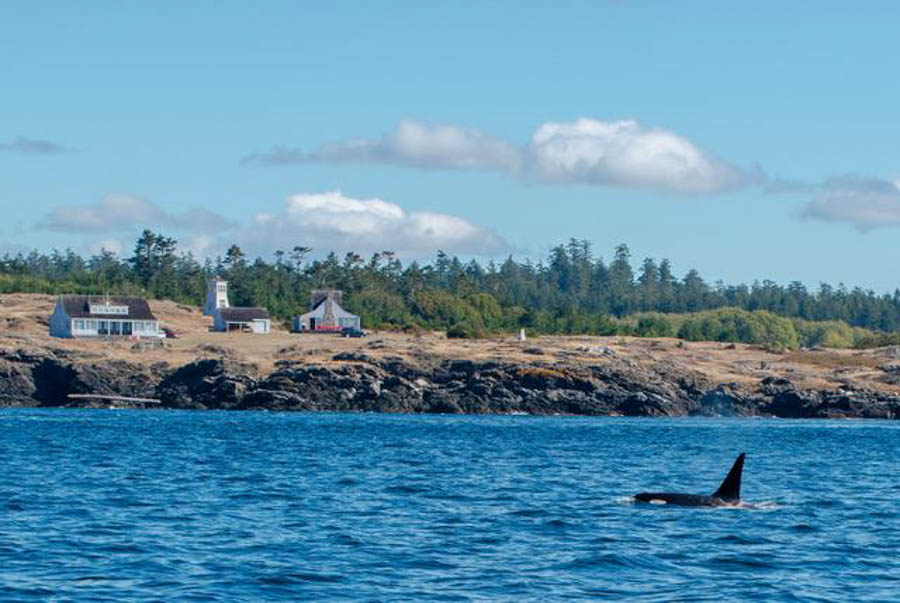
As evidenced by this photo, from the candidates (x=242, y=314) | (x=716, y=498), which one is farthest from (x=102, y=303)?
(x=716, y=498)

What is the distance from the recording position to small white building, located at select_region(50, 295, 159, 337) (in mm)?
173875

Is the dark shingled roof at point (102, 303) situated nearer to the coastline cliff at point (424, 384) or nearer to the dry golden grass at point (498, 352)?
the dry golden grass at point (498, 352)

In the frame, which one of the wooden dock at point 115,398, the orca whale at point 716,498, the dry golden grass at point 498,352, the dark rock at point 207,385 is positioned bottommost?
the orca whale at point 716,498

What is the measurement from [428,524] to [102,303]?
139 meters

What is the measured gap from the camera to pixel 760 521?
157ft

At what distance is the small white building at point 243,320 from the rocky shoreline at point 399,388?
36.3 meters

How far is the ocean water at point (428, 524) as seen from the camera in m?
34.4

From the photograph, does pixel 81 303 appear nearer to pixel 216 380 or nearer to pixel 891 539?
pixel 216 380

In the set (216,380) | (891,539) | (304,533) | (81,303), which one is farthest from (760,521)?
(81,303)

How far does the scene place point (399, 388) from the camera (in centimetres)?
14775

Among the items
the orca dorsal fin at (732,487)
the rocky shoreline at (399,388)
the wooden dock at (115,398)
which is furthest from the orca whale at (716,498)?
the wooden dock at (115,398)

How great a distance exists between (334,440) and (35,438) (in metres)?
18.6

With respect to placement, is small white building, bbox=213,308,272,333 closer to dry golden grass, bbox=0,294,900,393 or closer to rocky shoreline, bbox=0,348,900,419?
dry golden grass, bbox=0,294,900,393

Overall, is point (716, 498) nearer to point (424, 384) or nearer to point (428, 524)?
point (428, 524)
